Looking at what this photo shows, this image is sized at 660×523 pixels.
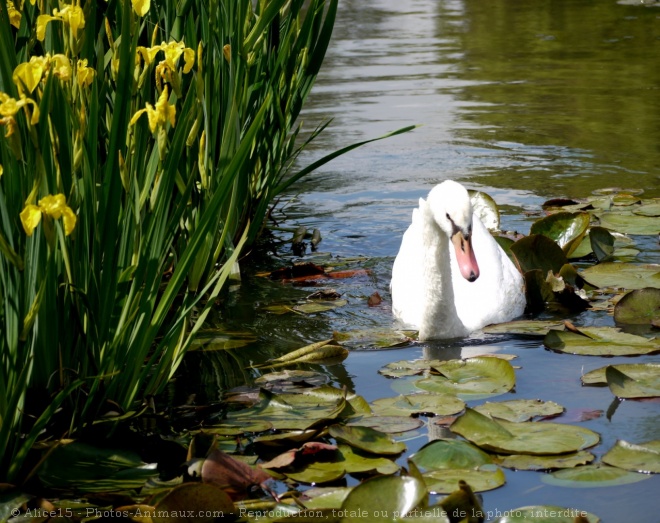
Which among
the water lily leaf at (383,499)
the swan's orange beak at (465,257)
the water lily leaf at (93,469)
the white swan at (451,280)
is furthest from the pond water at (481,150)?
the water lily leaf at (93,469)

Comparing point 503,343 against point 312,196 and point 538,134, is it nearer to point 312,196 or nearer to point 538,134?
point 312,196

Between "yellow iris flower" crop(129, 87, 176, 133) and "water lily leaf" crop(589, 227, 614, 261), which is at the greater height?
"yellow iris flower" crop(129, 87, 176, 133)

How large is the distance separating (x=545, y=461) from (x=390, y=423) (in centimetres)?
56

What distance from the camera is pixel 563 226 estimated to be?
18.0 feet

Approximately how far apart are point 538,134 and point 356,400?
16.8 feet

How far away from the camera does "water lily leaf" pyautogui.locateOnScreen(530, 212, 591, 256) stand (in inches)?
213

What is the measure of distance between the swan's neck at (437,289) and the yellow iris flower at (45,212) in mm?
2321

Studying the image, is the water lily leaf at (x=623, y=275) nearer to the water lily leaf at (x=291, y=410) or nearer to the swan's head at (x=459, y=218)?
the swan's head at (x=459, y=218)

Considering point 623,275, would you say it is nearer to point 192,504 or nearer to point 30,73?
point 192,504

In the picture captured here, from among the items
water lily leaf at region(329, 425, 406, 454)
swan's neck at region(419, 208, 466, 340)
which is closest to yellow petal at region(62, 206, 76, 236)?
water lily leaf at region(329, 425, 406, 454)

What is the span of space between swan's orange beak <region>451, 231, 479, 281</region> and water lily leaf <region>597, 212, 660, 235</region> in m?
A: 1.88

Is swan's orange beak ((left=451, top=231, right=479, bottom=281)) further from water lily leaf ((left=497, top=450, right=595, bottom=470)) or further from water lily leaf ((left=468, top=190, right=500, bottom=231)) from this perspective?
water lily leaf ((left=468, top=190, right=500, bottom=231))

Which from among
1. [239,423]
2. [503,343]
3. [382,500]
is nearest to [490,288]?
[503,343]

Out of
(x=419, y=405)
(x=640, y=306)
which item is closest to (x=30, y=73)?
(x=419, y=405)
